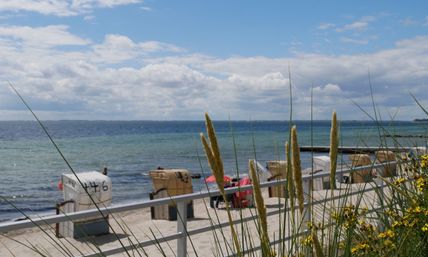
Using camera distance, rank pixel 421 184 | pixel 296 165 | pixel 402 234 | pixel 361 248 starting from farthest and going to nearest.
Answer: pixel 421 184 < pixel 402 234 < pixel 361 248 < pixel 296 165

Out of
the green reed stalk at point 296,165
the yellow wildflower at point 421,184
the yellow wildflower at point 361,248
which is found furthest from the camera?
the yellow wildflower at point 421,184

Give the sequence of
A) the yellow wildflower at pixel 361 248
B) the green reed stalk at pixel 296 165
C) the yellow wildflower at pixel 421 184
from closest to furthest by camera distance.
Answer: the green reed stalk at pixel 296 165 < the yellow wildflower at pixel 361 248 < the yellow wildflower at pixel 421 184

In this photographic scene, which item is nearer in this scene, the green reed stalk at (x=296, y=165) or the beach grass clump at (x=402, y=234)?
the green reed stalk at (x=296, y=165)

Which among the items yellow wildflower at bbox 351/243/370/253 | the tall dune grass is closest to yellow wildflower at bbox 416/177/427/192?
the tall dune grass

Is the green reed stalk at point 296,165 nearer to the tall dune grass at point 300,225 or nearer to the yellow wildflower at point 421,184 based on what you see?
the tall dune grass at point 300,225

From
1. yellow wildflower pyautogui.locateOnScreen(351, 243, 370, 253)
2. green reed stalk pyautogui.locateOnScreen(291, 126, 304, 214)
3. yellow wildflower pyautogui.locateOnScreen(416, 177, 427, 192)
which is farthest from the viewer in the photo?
yellow wildflower pyautogui.locateOnScreen(416, 177, 427, 192)

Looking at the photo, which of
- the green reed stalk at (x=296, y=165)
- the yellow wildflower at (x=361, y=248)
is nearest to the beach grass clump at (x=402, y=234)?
the yellow wildflower at (x=361, y=248)

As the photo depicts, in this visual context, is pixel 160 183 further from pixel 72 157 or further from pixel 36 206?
pixel 72 157

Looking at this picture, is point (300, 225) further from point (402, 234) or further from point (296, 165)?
point (402, 234)

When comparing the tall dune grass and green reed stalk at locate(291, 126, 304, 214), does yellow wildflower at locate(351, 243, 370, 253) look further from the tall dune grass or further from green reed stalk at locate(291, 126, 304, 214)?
green reed stalk at locate(291, 126, 304, 214)

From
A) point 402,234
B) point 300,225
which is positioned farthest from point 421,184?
point 300,225

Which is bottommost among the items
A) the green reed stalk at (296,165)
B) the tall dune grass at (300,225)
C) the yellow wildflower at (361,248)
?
the yellow wildflower at (361,248)

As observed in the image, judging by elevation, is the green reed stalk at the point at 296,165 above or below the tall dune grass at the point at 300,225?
above

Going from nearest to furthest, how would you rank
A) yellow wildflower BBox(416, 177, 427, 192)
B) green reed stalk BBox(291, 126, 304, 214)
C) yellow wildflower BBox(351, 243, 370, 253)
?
green reed stalk BBox(291, 126, 304, 214) → yellow wildflower BBox(351, 243, 370, 253) → yellow wildflower BBox(416, 177, 427, 192)
